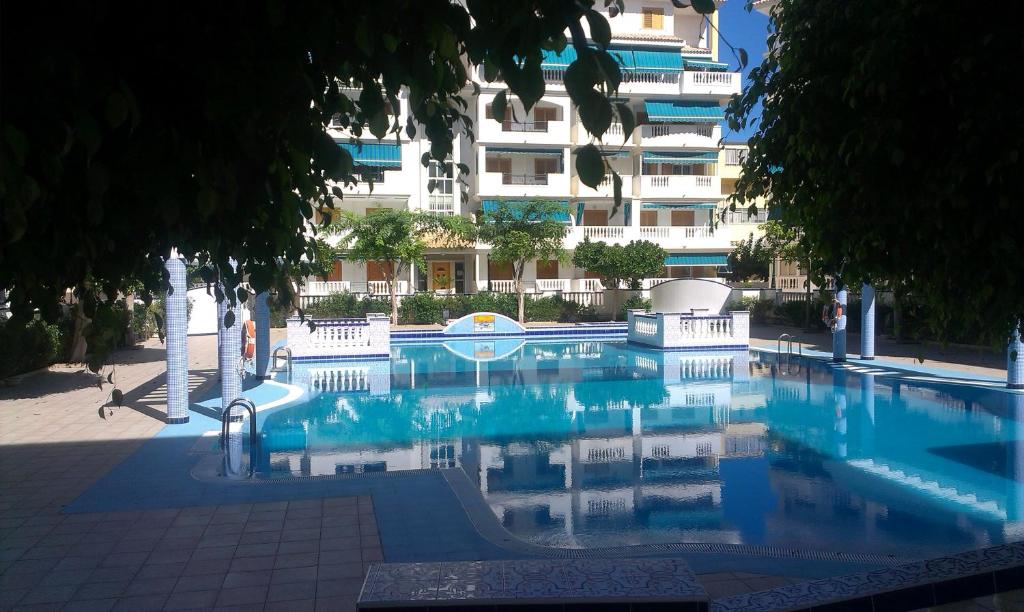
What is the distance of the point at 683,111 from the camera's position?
35.4m

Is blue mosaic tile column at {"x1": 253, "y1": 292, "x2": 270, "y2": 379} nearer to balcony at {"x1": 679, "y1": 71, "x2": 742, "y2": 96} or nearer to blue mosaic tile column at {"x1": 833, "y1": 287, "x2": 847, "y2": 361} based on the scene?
blue mosaic tile column at {"x1": 833, "y1": 287, "x2": 847, "y2": 361}

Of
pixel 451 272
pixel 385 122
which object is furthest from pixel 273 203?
pixel 451 272

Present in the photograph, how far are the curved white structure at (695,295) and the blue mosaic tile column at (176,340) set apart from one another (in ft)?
69.8

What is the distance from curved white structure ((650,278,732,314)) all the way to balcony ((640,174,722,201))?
292 inches

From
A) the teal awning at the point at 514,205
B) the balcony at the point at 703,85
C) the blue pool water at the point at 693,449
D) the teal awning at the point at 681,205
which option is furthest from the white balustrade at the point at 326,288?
the balcony at the point at 703,85

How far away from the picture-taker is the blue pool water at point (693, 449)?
24.4 ft

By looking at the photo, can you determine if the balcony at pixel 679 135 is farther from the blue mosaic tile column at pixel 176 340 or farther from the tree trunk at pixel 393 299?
the blue mosaic tile column at pixel 176 340

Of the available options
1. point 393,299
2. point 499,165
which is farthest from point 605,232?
point 393,299

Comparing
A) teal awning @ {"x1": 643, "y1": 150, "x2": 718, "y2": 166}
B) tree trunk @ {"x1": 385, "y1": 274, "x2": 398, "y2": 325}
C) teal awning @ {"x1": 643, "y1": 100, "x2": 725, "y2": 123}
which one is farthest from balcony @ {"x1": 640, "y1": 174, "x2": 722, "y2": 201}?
tree trunk @ {"x1": 385, "y1": 274, "x2": 398, "y2": 325}

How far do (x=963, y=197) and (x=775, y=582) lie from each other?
3.07 meters

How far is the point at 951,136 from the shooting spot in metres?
3.69

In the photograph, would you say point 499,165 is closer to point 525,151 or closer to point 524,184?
point 525,151

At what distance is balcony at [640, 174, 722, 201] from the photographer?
36.0 metres

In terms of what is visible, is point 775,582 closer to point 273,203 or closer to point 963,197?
point 963,197
